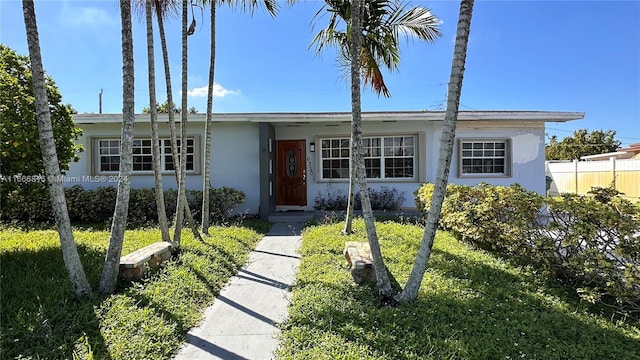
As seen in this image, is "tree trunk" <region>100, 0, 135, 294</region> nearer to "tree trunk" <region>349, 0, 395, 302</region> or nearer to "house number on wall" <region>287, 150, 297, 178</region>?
"tree trunk" <region>349, 0, 395, 302</region>

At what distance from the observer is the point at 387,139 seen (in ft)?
34.0

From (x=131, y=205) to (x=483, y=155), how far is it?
10.1m

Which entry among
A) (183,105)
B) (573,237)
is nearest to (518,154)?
(573,237)

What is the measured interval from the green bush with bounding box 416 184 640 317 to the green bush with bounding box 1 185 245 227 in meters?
6.13

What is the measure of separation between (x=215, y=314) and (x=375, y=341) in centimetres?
178

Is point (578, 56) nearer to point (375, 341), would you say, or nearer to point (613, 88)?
point (613, 88)

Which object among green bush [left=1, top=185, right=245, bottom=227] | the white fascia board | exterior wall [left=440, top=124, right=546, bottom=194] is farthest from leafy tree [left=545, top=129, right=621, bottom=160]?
green bush [left=1, top=185, right=245, bottom=227]

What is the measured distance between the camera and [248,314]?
3646 millimetres

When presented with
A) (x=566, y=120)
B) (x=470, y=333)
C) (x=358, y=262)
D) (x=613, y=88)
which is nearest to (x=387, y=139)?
(x=566, y=120)

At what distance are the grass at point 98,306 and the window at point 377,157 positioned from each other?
550 cm

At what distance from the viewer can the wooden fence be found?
52.3ft

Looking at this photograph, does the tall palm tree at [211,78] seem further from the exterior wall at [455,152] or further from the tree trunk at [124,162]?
the exterior wall at [455,152]

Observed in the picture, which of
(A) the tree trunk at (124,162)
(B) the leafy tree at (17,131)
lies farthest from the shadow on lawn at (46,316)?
(B) the leafy tree at (17,131)

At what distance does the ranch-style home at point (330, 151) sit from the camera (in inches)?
374
